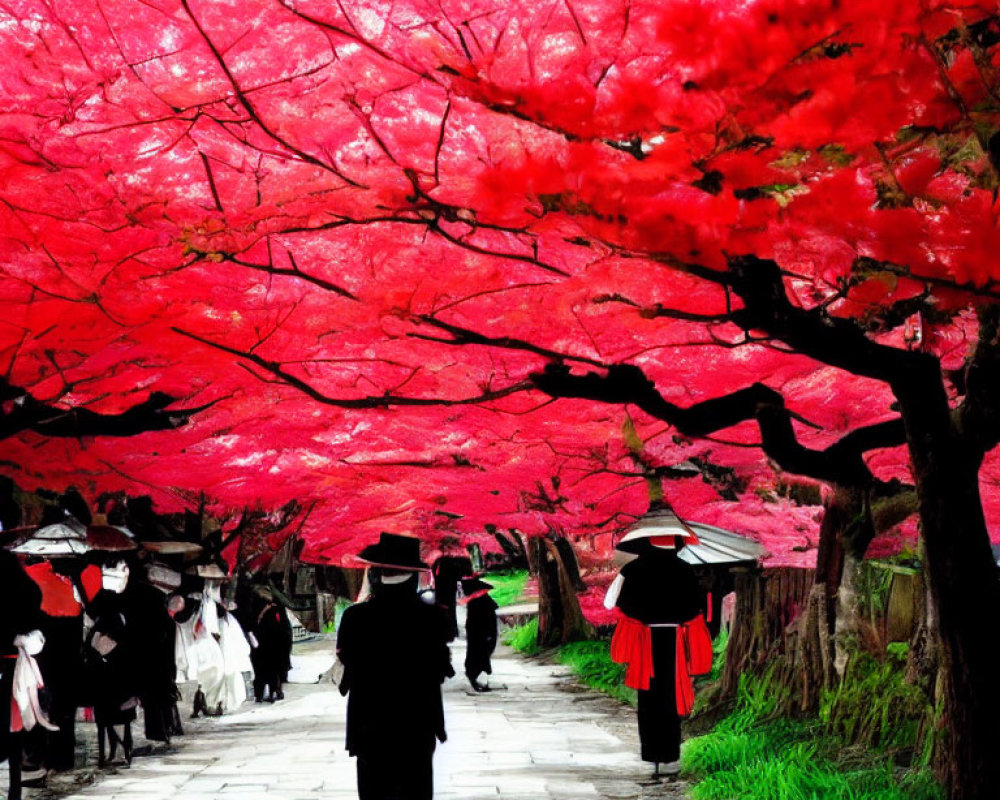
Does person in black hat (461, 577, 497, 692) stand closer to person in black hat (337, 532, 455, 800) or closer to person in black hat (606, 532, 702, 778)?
person in black hat (606, 532, 702, 778)

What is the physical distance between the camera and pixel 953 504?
7094 millimetres

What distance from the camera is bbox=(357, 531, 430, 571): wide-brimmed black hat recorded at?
25.1 feet

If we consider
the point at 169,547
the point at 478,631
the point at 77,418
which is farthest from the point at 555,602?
the point at 77,418

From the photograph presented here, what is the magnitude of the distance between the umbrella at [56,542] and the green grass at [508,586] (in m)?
38.7

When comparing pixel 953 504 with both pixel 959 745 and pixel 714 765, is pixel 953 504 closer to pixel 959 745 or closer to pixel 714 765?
pixel 959 745

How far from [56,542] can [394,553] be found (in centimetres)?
590

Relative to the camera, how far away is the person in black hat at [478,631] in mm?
21297

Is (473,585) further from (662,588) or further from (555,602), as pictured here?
(662,588)

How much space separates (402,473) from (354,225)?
35.7ft

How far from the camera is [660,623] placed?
37.4ft

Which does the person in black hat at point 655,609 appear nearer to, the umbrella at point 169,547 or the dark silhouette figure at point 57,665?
the dark silhouette figure at point 57,665

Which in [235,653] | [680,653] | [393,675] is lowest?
[235,653]

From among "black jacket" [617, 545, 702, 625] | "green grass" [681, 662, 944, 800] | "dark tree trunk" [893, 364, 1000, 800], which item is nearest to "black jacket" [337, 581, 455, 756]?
"green grass" [681, 662, 944, 800]

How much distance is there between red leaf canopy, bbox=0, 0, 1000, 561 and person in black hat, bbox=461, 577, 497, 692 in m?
10.3
